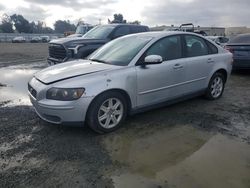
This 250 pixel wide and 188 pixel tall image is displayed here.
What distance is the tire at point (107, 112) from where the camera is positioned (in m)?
4.39

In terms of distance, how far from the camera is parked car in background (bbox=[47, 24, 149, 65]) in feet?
30.3

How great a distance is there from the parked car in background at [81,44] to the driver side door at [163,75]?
14.1 feet

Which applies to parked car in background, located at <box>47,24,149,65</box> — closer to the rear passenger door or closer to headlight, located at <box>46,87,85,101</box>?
the rear passenger door

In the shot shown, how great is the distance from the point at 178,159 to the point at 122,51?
7.81 feet

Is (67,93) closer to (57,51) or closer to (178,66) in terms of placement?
(178,66)

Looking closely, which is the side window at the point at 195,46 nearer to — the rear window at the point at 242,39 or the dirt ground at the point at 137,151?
the dirt ground at the point at 137,151

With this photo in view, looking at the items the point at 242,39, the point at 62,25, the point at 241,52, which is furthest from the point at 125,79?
the point at 62,25

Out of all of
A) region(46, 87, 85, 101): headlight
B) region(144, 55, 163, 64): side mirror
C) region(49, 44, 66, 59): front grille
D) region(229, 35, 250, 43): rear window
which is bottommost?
region(46, 87, 85, 101): headlight

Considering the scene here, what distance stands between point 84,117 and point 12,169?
1254mm

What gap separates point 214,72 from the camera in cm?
634

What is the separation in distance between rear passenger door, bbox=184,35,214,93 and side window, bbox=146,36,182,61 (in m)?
0.22

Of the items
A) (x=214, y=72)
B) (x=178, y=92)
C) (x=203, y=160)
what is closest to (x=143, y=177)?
(x=203, y=160)

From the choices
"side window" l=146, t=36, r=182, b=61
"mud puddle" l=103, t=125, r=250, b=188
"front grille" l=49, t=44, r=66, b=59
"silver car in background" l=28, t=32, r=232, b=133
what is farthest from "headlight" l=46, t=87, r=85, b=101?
"front grille" l=49, t=44, r=66, b=59

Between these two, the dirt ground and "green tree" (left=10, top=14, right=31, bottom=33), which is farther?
"green tree" (left=10, top=14, right=31, bottom=33)
